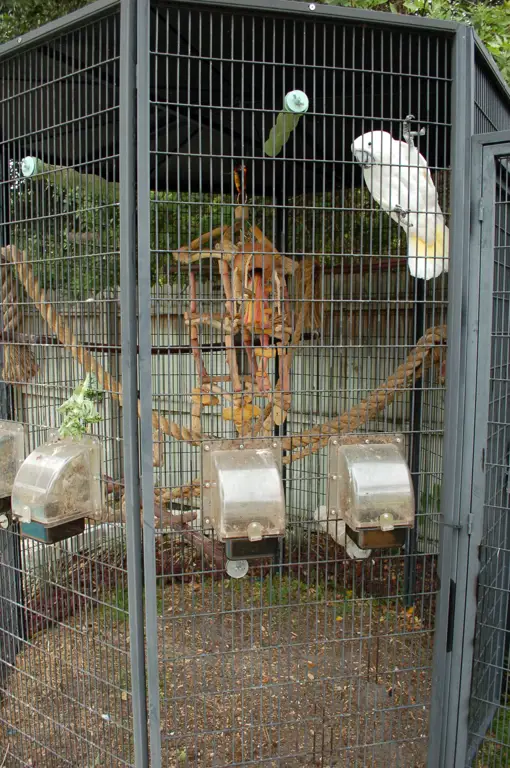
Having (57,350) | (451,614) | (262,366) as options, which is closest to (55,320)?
(57,350)

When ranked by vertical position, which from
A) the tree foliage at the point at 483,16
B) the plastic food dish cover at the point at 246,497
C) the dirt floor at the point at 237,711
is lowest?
the dirt floor at the point at 237,711

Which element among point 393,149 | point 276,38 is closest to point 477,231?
point 393,149

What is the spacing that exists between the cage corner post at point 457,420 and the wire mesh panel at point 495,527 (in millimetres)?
105

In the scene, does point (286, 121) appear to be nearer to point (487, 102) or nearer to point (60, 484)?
point (487, 102)

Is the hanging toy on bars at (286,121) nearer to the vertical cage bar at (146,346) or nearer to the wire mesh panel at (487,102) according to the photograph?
the vertical cage bar at (146,346)

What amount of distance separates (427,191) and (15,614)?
2.22m

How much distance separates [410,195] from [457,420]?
2.35 feet

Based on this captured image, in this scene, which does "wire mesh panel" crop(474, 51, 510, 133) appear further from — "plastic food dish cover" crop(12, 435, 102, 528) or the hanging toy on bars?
"plastic food dish cover" crop(12, 435, 102, 528)

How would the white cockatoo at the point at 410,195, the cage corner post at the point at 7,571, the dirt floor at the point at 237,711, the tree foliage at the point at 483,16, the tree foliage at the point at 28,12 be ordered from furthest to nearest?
the tree foliage at the point at 28,12 < the tree foliage at the point at 483,16 < the cage corner post at the point at 7,571 < the dirt floor at the point at 237,711 < the white cockatoo at the point at 410,195

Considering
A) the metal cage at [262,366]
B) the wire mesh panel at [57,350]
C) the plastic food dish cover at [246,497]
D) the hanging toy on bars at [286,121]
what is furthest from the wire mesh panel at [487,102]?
the plastic food dish cover at [246,497]

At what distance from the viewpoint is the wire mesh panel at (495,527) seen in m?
1.85

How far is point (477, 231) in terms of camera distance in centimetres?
172

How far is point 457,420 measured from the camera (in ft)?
5.69

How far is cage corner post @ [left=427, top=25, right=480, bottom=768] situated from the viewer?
169 centimetres
